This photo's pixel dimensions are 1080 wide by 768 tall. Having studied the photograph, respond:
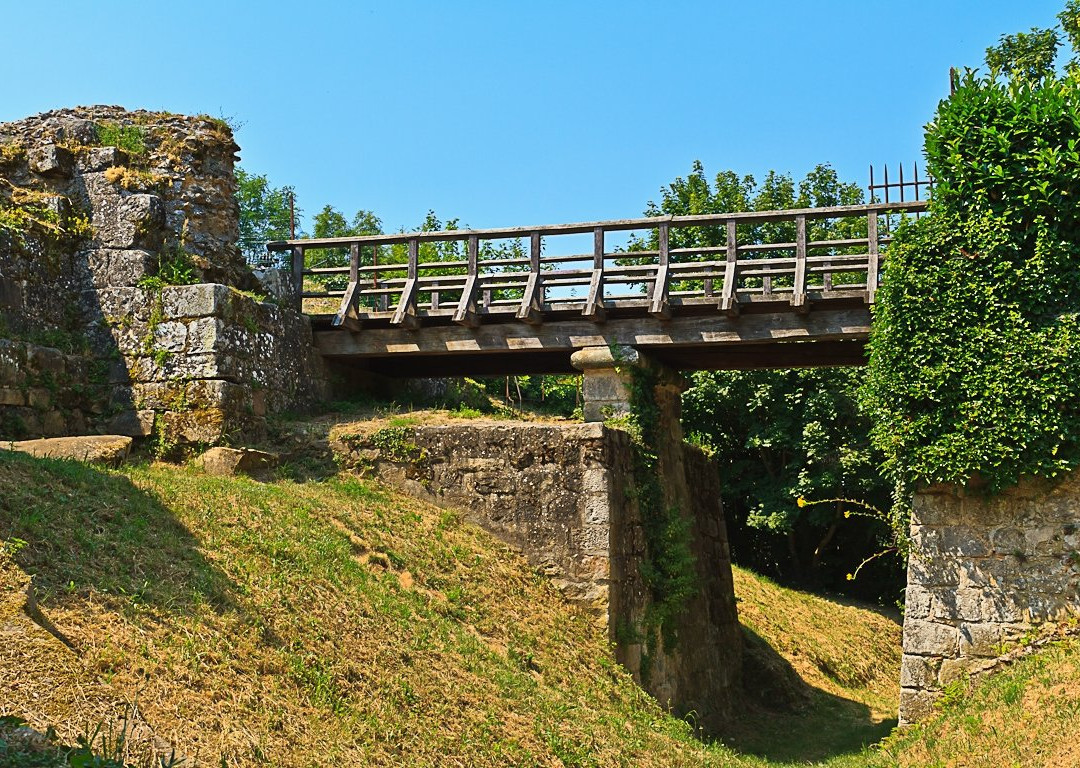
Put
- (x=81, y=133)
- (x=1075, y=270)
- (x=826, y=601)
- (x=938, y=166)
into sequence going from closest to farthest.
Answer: (x=1075, y=270) → (x=938, y=166) → (x=81, y=133) → (x=826, y=601)

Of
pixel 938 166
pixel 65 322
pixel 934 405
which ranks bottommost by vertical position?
pixel 934 405

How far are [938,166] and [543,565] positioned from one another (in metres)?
5.76

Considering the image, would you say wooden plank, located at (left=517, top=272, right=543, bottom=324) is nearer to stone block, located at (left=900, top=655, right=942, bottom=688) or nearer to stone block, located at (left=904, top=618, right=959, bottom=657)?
stone block, located at (left=904, top=618, right=959, bottom=657)

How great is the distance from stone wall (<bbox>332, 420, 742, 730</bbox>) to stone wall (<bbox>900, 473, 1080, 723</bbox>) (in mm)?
2781

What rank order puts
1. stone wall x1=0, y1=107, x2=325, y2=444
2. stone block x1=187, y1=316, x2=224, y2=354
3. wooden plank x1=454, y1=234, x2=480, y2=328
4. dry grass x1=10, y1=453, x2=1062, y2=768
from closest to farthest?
dry grass x1=10, y1=453, x2=1062, y2=768 → stone wall x1=0, y1=107, x2=325, y2=444 → stone block x1=187, y1=316, x2=224, y2=354 → wooden plank x1=454, y1=234, x2=480, y2=328

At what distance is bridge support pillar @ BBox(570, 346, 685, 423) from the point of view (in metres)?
13.8

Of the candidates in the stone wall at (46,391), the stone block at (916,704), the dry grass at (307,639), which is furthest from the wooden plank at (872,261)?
the stone wall at (46,391)

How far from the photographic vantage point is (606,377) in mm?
13945

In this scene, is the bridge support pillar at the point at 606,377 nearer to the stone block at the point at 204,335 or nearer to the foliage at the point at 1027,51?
Answer: the stone block at the point at 204,335

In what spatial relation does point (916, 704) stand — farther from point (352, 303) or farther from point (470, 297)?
point (352, 303)

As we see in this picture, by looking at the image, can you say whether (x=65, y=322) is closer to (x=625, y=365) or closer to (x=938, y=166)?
(x=625, y=365)

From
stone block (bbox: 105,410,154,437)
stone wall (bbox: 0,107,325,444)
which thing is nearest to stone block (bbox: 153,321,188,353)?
stone wall (bbox: 0,107,325,444)

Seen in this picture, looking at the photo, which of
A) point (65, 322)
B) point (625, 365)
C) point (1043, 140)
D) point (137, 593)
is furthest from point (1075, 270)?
point (65, 322)

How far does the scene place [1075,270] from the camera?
34.8 ft
